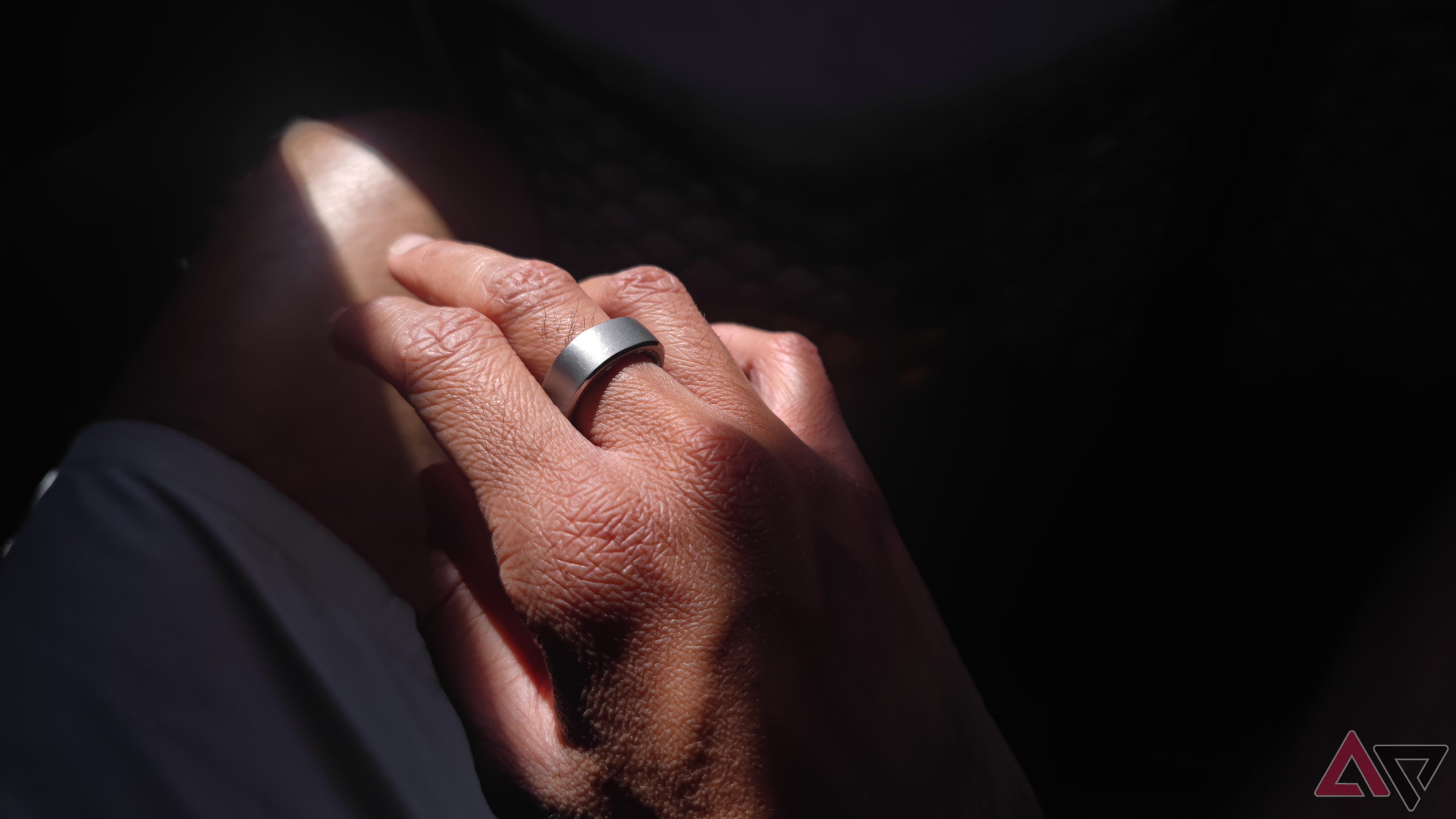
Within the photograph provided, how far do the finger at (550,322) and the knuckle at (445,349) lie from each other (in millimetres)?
21

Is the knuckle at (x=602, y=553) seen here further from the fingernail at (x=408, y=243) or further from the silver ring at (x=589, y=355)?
the fingernail at (x=408, y=243)

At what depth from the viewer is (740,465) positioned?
1.61 ft

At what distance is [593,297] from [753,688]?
0.31 meters

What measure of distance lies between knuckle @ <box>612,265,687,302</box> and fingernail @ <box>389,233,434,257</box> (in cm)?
17

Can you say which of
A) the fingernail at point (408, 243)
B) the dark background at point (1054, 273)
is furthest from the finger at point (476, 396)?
the dark background at point (1054, 273)

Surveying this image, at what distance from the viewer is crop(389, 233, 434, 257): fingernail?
0.67 m

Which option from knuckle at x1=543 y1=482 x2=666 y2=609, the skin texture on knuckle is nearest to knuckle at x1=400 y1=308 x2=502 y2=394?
knuckle at x1=543 y1=482 x2=666 y2=609

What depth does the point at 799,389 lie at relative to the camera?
0.63m

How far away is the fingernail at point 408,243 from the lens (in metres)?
0.67

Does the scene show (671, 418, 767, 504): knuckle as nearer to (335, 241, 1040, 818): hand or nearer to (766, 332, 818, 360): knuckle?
(335, 241, 1040, 818): hand

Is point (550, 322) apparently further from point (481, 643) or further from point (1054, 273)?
point (1054, 273)

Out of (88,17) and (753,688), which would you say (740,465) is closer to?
(753,688)

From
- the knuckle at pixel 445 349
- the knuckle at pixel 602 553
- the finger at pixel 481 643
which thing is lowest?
the finger at pixel 481 643

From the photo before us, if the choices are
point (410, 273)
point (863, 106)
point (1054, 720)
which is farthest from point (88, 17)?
point (1054, 720)
